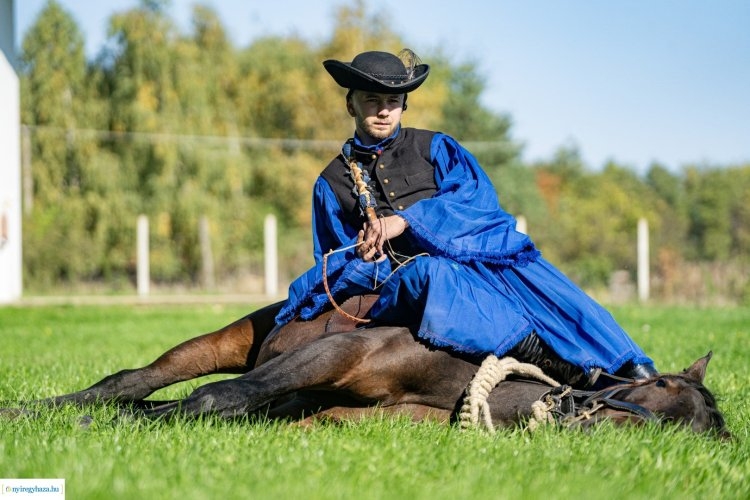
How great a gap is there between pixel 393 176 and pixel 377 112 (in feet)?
1.05

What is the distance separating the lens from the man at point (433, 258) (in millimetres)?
4523

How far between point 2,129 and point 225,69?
16323 millimetres

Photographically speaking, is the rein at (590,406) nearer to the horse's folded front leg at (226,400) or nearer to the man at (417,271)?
the man at (417,271)

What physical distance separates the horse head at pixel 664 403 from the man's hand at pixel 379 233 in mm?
1127

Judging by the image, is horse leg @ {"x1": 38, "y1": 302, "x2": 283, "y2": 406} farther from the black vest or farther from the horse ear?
the horse ear

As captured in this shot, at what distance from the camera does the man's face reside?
4988 mm

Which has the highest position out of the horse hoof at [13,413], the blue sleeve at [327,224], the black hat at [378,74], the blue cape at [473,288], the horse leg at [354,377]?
the black hat at [378,74]

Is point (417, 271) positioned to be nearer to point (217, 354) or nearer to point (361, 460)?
point (361, 460)

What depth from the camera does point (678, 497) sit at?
324 centimetres

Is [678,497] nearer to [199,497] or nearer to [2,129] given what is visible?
[199,497]

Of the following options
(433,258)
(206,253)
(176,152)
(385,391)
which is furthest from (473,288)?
(206,253)

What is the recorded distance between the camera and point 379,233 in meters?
4.68

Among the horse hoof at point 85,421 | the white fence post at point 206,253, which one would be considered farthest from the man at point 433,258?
the white fence post at point 206,253

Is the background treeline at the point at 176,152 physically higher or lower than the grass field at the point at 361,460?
higher
